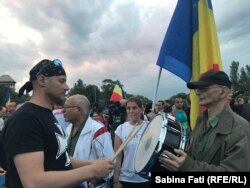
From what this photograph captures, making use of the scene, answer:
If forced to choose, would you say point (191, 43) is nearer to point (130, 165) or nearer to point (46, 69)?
point (130, 165)

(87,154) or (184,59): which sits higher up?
(184,59)

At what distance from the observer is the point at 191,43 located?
203 inches

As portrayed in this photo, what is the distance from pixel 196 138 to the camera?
353cm

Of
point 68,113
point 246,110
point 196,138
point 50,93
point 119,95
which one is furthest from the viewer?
point 119,95

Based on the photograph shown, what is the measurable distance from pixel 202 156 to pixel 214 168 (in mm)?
292

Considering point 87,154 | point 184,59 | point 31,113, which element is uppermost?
point 184,59

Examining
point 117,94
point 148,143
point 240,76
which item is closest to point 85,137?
point 148,143

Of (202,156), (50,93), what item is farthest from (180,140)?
(50,93)

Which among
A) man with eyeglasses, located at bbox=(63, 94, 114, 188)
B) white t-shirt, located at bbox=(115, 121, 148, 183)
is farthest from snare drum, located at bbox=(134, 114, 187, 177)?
white t-shirt, located at bbox=(115, 121, 148, 183)

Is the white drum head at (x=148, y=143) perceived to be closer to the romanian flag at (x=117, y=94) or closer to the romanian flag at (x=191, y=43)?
the romanian flag at (x=191, y=43)

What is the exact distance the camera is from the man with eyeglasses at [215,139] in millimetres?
2969

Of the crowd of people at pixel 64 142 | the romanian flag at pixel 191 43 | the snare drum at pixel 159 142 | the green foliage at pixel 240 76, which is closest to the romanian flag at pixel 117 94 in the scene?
the romanian flag at pixel 191 43

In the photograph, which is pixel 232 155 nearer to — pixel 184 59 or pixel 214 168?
pixel 214 168

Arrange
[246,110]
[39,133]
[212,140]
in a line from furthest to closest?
[246,110]
[212,140]
[39,133]
